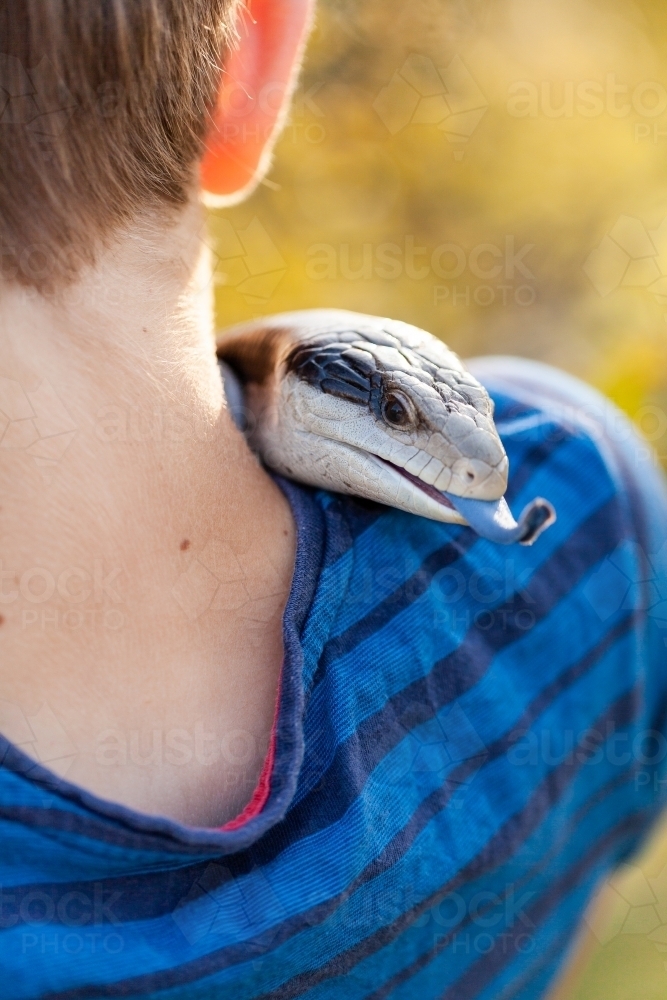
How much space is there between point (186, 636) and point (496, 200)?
2.48m

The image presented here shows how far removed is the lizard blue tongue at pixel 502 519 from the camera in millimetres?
846

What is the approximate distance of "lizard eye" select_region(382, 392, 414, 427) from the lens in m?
1.04

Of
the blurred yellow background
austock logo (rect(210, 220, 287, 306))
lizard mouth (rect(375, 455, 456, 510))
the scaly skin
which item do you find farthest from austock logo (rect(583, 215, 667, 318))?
lizard mouth (rect(375, 455, 456, 510))

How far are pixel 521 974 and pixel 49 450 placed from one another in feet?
3.04

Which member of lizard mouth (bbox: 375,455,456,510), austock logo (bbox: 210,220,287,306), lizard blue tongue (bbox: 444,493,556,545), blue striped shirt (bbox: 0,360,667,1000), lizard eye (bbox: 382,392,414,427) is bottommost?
austock logo (bbox: 210,220,287,306)

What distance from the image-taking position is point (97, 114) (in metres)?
0.73

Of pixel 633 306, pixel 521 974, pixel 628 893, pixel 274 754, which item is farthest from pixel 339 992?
pixel 633 306

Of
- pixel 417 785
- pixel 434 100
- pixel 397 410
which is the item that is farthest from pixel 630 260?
pixel 417 785

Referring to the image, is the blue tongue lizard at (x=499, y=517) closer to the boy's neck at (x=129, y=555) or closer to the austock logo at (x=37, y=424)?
the boy's neck at (x=129, y=555)

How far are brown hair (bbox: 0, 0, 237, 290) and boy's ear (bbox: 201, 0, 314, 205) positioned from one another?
0.20ft

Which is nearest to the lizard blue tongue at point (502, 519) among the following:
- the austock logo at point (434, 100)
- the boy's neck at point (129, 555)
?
the boy's neck at point (129, 555)

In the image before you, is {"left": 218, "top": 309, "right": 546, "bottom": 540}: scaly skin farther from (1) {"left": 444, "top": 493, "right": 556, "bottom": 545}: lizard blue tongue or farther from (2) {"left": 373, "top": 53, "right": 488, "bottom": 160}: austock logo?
(2) {"left": 373, "top": 53, "right": 488, "bottom": 160}: austock logo

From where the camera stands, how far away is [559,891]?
1192 millimetres

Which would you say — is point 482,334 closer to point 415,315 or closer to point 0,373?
point 415,315
